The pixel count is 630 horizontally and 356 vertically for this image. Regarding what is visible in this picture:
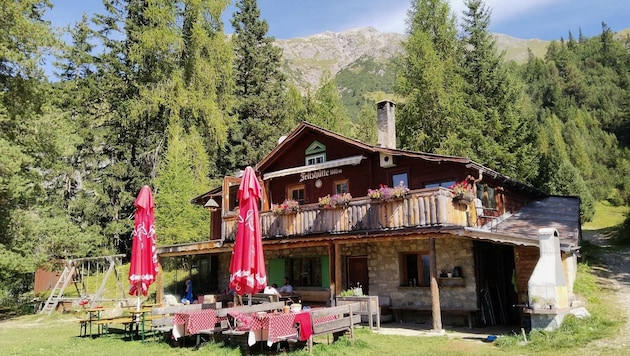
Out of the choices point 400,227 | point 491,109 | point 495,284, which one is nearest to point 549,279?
point 400,227

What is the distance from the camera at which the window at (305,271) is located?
19448 millimetres

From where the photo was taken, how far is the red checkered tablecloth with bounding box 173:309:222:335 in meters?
11.3

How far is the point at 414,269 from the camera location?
16.8 m

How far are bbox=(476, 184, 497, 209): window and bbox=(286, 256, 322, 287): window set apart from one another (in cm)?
668

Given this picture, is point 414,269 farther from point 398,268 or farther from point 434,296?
point 434,296

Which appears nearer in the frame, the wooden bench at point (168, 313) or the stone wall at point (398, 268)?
the wooden bench at point (168, 313)

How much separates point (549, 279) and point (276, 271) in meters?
12.0

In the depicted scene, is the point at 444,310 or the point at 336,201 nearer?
the point at 444,310

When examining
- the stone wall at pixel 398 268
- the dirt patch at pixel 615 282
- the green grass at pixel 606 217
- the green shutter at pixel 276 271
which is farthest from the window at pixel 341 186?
the green grass at pixel 606 217

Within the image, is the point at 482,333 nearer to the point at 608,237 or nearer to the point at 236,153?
the point at 608,237

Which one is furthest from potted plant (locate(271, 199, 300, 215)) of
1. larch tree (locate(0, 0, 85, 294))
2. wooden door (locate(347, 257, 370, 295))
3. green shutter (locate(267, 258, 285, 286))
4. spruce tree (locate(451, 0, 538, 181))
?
spruce tree (locate(451, 0, 538, 181))

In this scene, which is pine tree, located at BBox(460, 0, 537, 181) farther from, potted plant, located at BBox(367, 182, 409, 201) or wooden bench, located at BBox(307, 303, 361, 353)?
wooden bench, located at BBox(307, 303, 361, 353)

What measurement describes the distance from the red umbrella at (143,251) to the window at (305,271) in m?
7.22

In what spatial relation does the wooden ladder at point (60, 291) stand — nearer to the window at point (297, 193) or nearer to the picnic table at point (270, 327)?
the window at point (297, 193)
